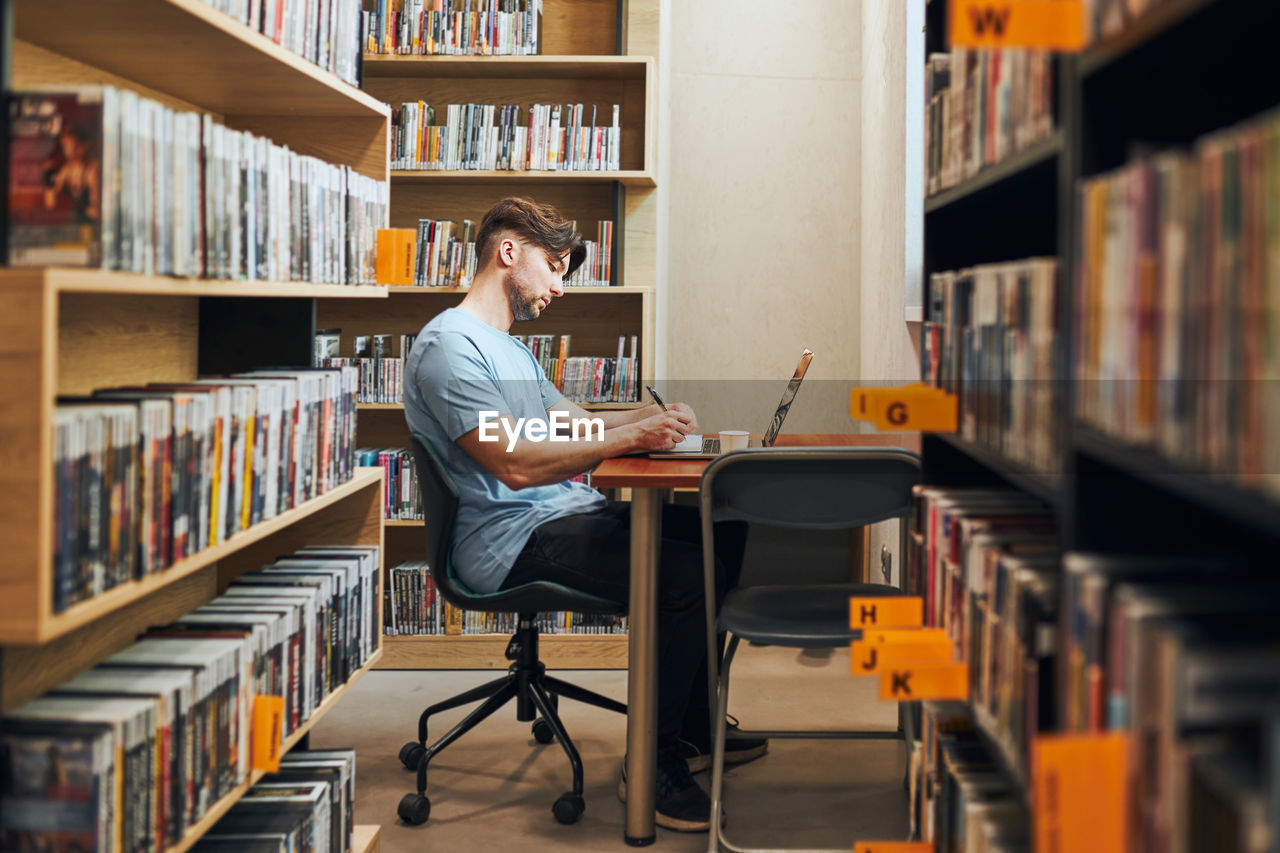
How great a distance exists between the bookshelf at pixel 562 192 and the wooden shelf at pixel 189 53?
1.75 meters

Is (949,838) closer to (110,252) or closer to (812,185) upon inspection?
(110,252)

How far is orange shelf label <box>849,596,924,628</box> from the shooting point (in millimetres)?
1622

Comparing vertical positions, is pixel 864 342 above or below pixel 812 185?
below

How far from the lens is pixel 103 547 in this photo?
1313 mm

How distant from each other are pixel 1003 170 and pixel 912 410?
0.35 m

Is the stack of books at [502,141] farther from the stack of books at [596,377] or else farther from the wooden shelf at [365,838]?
the wooden shelf at [365,838]

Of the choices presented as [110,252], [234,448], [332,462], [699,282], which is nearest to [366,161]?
[332,462]

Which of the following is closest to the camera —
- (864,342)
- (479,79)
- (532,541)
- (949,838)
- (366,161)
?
(949,838)

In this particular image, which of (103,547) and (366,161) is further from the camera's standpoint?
(366,161)

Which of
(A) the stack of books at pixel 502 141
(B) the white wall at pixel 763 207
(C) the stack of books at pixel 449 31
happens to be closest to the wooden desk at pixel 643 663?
(A) the stack of books at pixel 502 141

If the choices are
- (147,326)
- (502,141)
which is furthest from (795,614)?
(502,141)

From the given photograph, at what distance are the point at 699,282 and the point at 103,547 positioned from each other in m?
3.55

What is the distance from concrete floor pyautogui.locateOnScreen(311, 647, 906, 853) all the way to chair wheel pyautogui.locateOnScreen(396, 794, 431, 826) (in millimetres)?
19

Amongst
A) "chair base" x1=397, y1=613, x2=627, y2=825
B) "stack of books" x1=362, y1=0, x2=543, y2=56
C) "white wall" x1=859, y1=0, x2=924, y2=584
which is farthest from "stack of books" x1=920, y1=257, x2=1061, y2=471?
"stack of books" x1=362, y1=0, x2=543, y2=56
